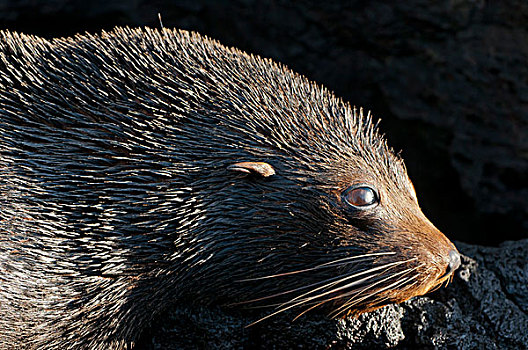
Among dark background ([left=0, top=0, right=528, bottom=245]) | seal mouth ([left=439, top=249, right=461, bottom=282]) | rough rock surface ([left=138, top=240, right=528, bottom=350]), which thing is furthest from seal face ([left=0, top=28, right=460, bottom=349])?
dark background ([left=0, top=0, right=528, bottom=245])

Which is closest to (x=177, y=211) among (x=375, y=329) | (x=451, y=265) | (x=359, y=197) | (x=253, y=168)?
(x=253, y=168)

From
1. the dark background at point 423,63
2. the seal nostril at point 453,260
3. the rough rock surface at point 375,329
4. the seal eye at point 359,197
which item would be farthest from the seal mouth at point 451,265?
the dark background at point 423,63

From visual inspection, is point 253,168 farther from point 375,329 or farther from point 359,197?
point 375,329

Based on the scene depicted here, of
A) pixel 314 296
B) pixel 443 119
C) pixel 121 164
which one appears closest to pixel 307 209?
pixel 314 296

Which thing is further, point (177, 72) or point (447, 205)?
point (447, 205)

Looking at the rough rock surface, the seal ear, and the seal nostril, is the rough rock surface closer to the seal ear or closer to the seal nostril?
the seal nostril

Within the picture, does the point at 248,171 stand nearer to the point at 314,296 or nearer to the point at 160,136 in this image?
the point at 160,136
